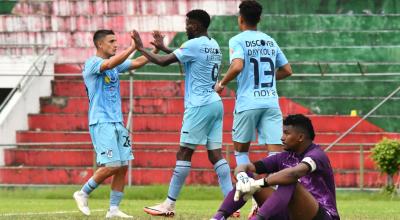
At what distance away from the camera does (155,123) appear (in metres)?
25.1

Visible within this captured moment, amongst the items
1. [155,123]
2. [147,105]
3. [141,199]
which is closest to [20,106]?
[147,105]

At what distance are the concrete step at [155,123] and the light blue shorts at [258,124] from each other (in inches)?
433

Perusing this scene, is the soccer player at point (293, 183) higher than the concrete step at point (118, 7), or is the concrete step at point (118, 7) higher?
the concrete step at point (118, 7)

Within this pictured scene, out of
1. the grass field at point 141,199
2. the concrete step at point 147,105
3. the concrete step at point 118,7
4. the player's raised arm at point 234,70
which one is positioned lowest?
the grass field at point 141,199

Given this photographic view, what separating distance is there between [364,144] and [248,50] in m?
9.37

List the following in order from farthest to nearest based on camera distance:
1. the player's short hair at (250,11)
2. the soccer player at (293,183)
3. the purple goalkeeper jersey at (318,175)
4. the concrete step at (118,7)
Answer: the concrete step at (118,7) < the player's short hair at (250,11) < the purple goalkeeper jersey at (318,175) < the soccer player at (293,183)

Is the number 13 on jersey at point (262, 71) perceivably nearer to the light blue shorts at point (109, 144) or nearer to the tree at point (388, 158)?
the light blue shorts at point (109, 144)

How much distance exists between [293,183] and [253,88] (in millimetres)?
3377

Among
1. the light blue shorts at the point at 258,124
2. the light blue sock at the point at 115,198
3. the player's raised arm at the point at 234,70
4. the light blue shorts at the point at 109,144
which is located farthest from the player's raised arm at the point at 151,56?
the light blue sock at the point at 115,198

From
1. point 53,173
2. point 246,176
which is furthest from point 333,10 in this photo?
point 246,176

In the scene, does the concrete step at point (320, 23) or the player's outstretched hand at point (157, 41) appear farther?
the concrete step at point (320, 23)

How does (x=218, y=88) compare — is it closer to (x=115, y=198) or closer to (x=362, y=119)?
(x=115, y=198)

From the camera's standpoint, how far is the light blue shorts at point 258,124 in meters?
13.5

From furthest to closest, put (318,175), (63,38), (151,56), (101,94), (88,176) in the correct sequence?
(63,38), (88,176), (101,94), (151,56), (318,175)
